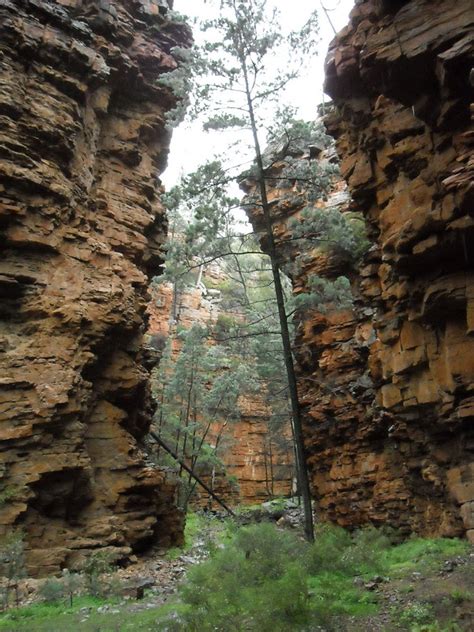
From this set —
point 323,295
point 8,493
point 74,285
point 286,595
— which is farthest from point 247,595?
point 323,295

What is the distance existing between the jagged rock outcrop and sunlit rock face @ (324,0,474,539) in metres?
21.2

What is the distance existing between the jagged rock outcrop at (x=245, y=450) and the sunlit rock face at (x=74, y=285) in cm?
1868

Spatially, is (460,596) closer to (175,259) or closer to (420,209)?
(420,209)

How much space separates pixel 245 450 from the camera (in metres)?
36.6

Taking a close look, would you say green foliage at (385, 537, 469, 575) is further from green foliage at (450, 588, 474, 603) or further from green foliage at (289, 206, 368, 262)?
green foliage at (289, 206, 368, 262)

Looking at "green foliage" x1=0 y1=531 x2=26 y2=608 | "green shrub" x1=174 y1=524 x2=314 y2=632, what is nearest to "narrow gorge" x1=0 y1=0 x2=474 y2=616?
"green foliage" x1=0 y1=531 x2=26 y2=608

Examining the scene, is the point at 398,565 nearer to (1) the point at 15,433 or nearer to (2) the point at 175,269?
(1) the point at 15,433

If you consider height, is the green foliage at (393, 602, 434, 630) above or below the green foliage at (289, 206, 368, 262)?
below

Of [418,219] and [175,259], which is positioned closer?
[418,219]

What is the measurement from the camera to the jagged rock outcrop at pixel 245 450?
33.8m

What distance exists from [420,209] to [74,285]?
28.8 feet

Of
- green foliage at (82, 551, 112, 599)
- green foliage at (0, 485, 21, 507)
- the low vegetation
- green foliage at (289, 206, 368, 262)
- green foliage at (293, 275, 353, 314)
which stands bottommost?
green foliage at (82, 551, 112, 599)

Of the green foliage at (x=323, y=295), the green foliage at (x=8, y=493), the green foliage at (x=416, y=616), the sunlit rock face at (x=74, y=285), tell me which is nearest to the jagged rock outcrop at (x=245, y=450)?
the sunlit rock face at (x=74, y=285)

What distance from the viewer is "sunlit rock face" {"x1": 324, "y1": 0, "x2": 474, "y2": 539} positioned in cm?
918
